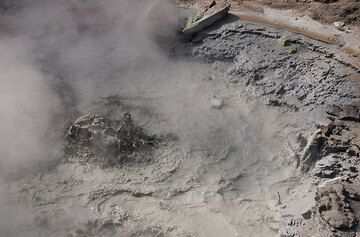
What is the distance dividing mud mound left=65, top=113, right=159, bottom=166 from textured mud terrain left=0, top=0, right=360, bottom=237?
0.7 inches

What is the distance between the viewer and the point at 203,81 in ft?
22.9

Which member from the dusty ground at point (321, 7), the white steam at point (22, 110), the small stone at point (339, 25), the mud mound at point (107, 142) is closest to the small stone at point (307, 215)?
the mud mound at point (107, 142)

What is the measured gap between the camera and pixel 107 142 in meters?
5.69

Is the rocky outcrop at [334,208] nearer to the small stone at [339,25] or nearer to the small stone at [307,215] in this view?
the small stone at [307,215]

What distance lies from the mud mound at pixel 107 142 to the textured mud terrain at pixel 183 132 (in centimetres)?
2

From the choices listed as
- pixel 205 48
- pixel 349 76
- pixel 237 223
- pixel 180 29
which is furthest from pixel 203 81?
pixel 237 223

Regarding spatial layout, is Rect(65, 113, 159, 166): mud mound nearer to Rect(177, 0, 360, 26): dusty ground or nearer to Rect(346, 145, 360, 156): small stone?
Rect(346, 145, 360, 156): small stone

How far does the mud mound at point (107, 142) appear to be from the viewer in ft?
18.6

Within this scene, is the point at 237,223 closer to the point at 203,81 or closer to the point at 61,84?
the point at 203,81

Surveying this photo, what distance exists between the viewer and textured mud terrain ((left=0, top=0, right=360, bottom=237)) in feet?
16.1

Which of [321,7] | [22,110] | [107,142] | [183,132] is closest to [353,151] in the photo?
[183,132]

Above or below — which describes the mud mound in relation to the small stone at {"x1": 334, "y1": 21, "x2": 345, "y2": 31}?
below

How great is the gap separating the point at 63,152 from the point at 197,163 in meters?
1.99

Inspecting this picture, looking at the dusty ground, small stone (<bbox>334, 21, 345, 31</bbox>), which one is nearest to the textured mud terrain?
small stone (<bbox>334, 21, 345, 31</bbox>)
